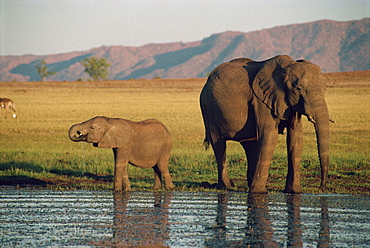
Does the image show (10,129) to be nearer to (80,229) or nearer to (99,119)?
(99,119)

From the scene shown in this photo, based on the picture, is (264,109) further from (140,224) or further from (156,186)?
(140,224)

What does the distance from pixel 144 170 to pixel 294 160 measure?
210 inches

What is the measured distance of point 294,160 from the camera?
13047mm

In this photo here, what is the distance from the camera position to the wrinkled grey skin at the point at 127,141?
1312cm

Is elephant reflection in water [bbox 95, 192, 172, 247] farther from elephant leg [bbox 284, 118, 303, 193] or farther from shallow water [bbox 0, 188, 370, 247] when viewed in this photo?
elephant leg [bbox 284, 118, 303, 193]

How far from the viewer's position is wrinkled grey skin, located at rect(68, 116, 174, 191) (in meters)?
13.1

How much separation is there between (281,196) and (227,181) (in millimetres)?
1808

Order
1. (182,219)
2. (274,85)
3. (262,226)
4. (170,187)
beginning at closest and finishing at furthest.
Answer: (262,226)
(182,219)
(274,85)
(170,187)

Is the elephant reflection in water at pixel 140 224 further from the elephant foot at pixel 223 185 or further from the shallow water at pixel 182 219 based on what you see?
the elephant foot at pixel 223 185

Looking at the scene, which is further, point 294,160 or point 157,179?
point 157,179

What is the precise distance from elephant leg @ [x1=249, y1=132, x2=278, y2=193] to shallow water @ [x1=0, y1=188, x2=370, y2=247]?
36cm

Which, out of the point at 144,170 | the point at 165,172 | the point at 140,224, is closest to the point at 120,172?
the point at 165,172

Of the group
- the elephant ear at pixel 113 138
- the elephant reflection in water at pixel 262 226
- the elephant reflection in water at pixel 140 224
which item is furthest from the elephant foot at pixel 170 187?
the elephant reflection in water at pixel 262 226

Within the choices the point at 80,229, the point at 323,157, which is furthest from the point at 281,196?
the point at 80,229
